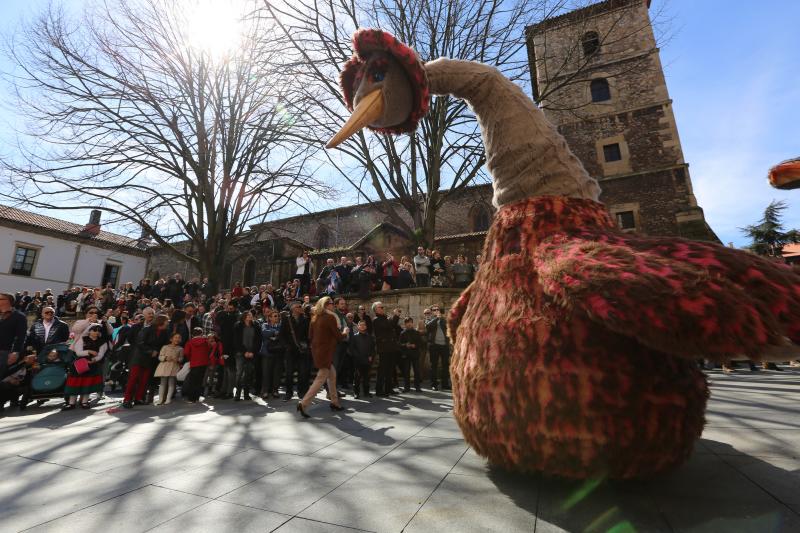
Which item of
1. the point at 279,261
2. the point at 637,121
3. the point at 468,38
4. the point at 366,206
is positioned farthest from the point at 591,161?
the point at 279,261

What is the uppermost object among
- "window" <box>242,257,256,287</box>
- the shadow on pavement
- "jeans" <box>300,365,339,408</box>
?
"window" <box>242,257,256,287</box>

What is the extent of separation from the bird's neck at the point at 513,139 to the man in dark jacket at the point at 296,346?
560cm

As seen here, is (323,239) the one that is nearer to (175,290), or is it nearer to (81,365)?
(175,290)

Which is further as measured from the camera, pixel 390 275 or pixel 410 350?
pixel 390 275

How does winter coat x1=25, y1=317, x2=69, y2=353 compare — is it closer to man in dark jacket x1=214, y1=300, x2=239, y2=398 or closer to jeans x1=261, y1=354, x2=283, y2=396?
man in dark jacket x1=214, y1=300, x2=239, y2=398

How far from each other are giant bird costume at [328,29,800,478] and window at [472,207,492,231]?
821 inches

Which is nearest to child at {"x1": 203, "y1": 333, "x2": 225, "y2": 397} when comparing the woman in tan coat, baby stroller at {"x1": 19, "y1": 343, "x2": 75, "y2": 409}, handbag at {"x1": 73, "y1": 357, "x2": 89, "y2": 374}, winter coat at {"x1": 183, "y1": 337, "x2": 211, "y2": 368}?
winter coat at {"x1": 183, "y1": 337, "x2": 211, "y2": 368}

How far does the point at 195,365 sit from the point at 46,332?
8.72 ft

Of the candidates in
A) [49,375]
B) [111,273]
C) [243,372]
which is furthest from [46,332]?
[111,273]

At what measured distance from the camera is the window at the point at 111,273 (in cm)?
3092

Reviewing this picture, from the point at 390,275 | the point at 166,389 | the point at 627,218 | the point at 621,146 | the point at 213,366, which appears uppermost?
the point at 621,146

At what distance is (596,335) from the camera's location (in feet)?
4.73

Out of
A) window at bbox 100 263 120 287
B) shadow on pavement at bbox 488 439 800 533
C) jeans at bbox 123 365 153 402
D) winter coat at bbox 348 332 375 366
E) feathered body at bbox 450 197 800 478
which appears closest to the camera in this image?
feathered body at bbox 450 197 800 478

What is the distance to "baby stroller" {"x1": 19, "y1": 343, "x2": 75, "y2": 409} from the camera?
586 centimetres
